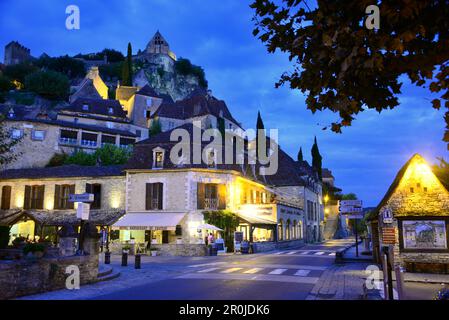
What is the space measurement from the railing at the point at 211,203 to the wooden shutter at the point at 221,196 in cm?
34

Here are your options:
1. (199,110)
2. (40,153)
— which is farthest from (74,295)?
(199,110)

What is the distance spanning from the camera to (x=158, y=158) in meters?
31.7

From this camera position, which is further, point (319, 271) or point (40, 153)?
point (40, 153)

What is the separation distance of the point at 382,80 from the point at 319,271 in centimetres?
1263

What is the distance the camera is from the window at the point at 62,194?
32781 millimetres

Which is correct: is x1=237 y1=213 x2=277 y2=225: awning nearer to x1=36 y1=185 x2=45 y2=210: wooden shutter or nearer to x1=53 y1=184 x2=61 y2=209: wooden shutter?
x1=53 y1=184 x2=61 y2=209: wooden shutter

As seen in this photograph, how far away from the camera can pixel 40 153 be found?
47.6 m

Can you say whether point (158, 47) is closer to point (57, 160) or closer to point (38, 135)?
point (38, 135)

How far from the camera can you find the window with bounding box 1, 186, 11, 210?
112 feet

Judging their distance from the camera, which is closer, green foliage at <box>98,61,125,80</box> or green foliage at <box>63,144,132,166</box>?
green foliage at <box>63,144,132,166</box>

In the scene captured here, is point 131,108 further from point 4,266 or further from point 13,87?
point 4,266

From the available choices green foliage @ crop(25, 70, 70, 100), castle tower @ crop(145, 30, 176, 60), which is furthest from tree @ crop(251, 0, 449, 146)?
castle tower @ crop(145, 30, 176, 60)

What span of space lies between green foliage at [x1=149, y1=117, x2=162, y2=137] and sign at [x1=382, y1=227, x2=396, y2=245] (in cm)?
5600

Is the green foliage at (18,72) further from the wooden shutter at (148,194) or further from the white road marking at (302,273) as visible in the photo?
the white road marking at (302,273)
